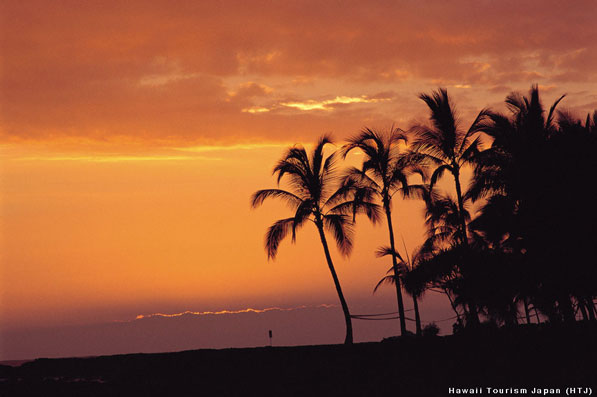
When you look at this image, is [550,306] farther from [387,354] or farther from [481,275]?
[387,354]

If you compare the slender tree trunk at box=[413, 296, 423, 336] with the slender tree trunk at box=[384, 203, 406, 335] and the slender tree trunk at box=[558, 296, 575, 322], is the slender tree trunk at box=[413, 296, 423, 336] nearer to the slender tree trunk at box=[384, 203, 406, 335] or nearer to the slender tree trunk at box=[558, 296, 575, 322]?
the slender tree trunk at box=[384, 203, 406, 335]

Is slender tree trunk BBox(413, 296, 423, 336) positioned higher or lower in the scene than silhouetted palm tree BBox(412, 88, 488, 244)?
lower

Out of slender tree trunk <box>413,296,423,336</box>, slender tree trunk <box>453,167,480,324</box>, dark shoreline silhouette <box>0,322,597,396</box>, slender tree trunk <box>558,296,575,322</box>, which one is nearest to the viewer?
dark shoreline silhouette <box>0,322,597,396</box>

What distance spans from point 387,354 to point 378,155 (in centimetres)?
1217

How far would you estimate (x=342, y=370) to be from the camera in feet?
78.1

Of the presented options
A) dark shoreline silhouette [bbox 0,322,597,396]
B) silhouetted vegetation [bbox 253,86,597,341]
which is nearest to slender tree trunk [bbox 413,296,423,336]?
silhouetted vegetation [bbox 253,86,597,341]

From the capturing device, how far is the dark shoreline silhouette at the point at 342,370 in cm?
2098

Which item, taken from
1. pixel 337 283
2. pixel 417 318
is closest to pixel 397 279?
pixel 337 283

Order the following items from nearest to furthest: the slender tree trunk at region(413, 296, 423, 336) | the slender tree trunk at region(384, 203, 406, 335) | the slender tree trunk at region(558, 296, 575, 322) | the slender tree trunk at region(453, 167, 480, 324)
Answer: the slender tree trunk at region(558, 296, 575, 322)
the slender tree trunk at region(453, 167, 480, 324)
the slender tree trunk at region(384, 203, 406, 335)
the slender tree trunk at region(413, 296, 423, 336)

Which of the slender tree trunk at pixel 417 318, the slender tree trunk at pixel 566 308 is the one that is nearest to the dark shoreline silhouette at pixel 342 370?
the slender tree trunk at pixel 566 308

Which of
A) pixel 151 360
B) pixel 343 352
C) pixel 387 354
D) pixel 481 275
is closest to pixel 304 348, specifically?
pixel 343 352

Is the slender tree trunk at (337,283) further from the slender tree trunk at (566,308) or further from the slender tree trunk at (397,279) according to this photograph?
the slender tree trunk at (566,308)

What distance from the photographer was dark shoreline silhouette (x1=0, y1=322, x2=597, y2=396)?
68.8ft

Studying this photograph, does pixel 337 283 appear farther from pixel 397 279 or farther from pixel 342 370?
pixel 342 370
